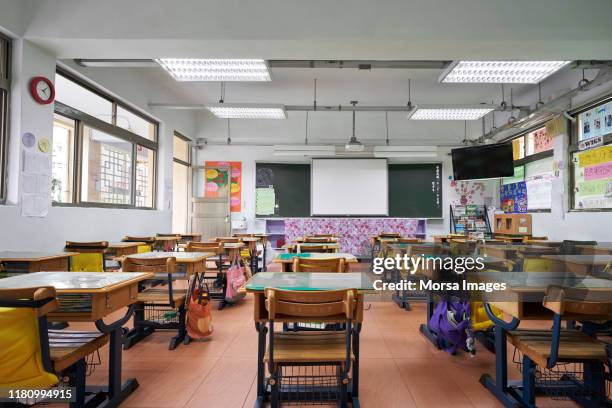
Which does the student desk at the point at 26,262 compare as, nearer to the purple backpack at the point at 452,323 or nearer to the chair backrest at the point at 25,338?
the chair backrest at the point at 25,338

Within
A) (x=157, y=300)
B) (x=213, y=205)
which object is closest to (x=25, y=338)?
(x=157, y=300)

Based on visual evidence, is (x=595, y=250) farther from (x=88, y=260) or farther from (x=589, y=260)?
(x=88, y=260)

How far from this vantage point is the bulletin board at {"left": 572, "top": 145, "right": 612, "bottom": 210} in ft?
14.7

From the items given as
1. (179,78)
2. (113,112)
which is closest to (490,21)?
(179,78)

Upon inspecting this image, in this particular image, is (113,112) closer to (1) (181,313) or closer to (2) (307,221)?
(1) (181,313)

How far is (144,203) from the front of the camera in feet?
19.9

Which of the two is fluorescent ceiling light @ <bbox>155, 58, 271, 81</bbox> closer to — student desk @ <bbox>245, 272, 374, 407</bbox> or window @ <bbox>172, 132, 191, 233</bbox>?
student desk @ <bbox>245, 272, 374, 407</bbox>

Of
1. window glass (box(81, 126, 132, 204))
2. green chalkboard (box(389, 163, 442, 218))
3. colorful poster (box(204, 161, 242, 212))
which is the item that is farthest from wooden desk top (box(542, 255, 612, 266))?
colorful poster (box(204, 161, 242, 212))

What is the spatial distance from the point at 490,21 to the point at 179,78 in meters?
3.72

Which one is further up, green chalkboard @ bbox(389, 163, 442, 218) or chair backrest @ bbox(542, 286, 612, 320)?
green chalkboard @ bbox(389, 163, 442, 218)

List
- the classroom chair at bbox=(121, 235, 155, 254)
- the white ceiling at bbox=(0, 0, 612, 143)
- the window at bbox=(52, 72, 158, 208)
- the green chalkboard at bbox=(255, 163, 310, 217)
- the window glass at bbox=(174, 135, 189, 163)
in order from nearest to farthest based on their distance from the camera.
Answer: the white ceiling at bbox=(0, 0, 612, 143) < the window at bbox=(52, 72, 158, 208) < the classroom chair at bbox=(121, 235, 155, 254) < the window glass at bbox=(174, 135, 189, 163) < the green chalkboard at bbox=(255, 163, 310, 217)

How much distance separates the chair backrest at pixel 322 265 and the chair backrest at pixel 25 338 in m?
1.65

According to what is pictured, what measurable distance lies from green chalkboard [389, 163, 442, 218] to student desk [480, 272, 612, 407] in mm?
5941

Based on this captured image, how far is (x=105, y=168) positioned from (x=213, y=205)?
3.20 metres
